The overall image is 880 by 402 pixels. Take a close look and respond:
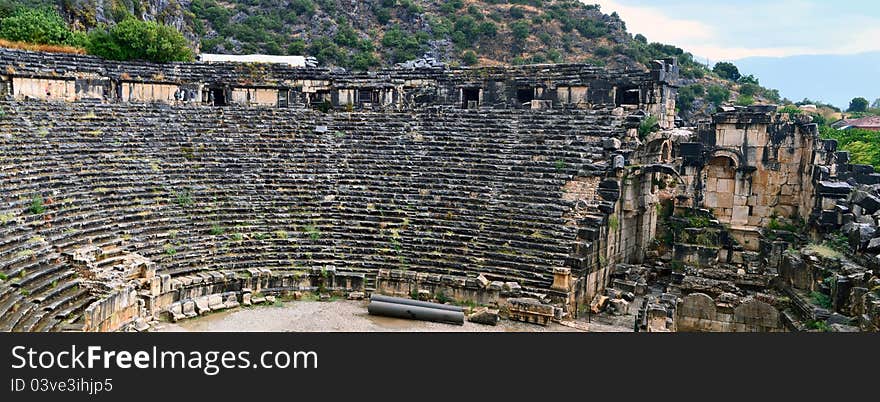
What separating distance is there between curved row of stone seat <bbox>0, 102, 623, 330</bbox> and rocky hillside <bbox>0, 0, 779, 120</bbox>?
1067 inches

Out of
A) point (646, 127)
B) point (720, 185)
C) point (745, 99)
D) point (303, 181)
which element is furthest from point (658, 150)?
point (745, 99)

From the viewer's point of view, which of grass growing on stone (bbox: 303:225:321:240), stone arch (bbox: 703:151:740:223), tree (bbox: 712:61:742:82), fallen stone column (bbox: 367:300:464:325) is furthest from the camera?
tree (bbox: 712:61:742:82)

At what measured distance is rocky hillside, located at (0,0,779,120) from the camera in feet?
155

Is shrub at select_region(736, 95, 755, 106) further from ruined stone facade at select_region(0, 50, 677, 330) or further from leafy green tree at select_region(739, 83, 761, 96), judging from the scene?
Answer: ruined stone facade at select_region(0, 50, 677, 330)

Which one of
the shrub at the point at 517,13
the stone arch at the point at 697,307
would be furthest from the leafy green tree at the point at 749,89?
the stone arch at the point at 697,307

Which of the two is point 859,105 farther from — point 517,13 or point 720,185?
point 720,185

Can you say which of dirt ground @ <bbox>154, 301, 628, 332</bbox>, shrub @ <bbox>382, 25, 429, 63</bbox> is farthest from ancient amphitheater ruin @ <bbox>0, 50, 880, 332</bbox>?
shrub @ <bbox>382, 25, 429, 63</bbox>

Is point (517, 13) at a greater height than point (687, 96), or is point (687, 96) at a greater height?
point (517, 13)

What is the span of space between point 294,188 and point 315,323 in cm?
498

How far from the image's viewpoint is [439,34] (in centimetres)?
5044

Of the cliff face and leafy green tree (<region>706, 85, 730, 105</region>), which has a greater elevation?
the cliff face

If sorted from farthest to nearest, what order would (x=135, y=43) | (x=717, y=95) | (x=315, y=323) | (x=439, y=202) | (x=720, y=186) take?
(x=717, y=95) < (x=135, y=43) < (x=720, y=186) < (x=439, y=202) < (x=315, y=323)

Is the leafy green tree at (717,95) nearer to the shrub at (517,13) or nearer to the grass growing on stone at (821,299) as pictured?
the shrub at (517,13)

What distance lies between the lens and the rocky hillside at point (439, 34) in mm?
47156
